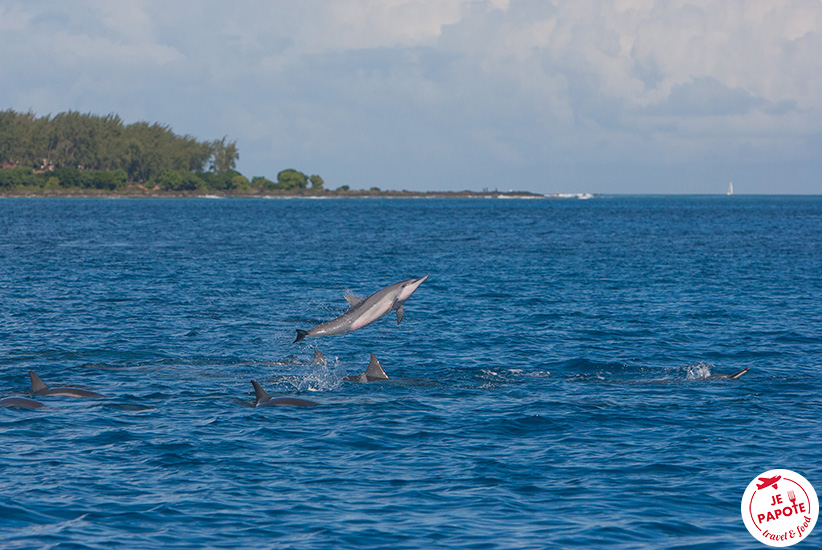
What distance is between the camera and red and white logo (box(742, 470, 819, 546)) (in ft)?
47.6

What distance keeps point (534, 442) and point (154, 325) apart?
862 inches

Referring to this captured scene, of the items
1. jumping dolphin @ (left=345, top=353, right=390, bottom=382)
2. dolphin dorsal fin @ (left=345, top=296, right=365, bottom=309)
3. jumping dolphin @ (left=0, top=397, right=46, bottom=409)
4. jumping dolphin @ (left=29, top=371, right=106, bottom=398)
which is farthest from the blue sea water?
dolphin dorsal fin @ (left=345, top=296, right=365, bottom=309)

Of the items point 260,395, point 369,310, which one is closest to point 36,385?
point 260,395

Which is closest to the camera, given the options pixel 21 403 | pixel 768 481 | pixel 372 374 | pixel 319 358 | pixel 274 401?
pixel 768 481

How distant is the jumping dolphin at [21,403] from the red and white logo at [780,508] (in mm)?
16467

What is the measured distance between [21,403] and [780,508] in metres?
17.5

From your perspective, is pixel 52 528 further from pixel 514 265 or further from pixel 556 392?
pixel 514 265

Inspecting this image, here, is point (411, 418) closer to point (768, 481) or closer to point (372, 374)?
point (372, 374)

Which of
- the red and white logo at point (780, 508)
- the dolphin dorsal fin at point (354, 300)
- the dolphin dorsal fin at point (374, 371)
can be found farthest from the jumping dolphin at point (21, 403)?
the red and white logo at point (780, 508)

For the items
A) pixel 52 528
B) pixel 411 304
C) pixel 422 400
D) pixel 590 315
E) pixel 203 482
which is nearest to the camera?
pixel 52 528

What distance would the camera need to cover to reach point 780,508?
50.8 feet

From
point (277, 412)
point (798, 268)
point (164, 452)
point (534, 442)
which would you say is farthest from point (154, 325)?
point (798, 268)

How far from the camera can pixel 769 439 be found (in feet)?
64.4

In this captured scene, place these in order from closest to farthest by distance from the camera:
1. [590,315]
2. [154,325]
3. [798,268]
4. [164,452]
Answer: [164,452]
[154,325]
[590,315]
[798,268]
